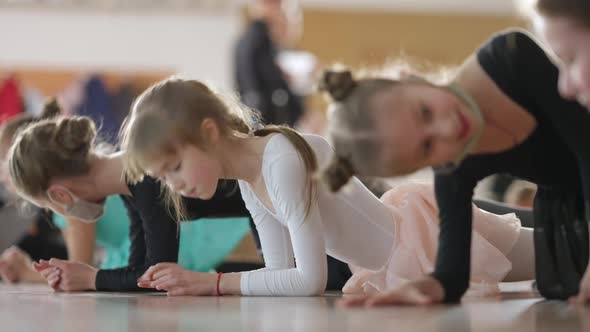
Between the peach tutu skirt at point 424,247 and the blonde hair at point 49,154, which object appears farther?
the blonde hair at point 49,154

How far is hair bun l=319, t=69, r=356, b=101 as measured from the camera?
1.34 metres

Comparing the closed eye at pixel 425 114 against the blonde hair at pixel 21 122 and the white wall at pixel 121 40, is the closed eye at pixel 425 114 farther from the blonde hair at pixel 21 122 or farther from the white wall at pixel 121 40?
the white wall at pixel 121 40

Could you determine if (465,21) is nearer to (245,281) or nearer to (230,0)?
(230,0)

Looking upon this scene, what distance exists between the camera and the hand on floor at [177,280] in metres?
1.91

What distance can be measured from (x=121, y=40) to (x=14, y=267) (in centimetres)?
431

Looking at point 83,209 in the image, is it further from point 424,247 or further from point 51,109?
point 424,247

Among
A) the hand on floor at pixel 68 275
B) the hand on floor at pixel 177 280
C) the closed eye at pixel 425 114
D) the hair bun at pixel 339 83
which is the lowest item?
the hand on floor at pixel 68 275

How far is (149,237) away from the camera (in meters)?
2.10

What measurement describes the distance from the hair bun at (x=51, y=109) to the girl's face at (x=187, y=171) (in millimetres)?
978

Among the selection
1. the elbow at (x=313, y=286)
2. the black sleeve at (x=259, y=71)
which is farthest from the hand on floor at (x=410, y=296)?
the black sleeve at (x=259, y=71)

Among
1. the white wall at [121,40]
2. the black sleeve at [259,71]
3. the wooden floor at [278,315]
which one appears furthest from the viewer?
the white wall at [121,40]

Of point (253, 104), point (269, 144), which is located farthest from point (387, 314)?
point (253, 104)

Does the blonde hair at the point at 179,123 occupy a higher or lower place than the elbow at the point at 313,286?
higher

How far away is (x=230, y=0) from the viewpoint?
7059 millimetres
